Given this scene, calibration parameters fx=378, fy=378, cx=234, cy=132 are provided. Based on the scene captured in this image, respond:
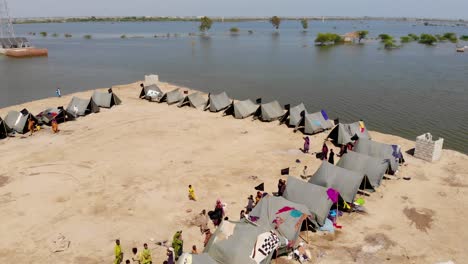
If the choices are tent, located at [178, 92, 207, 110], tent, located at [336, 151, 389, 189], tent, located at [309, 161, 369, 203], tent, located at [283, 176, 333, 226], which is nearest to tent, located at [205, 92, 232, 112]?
tent, located at [178, 92, 207, 110]

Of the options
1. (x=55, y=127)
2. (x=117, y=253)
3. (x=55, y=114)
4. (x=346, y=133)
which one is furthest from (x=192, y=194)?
(x=55, y=114)

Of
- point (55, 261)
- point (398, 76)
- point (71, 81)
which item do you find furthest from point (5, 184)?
point (398, 76)

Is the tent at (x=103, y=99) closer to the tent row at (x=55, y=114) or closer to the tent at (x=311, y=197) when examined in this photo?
the tent row at (x=55, y=114)

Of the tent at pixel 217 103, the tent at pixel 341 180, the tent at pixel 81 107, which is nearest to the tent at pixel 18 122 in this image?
the tent at pixel 81 107

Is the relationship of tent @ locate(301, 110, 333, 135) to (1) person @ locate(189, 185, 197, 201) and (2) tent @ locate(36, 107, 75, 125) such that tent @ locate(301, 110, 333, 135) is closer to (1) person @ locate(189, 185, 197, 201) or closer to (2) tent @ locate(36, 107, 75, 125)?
(1) person @ locate(189, 185, 197, 201)

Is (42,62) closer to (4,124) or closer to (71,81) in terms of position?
(71,81)
